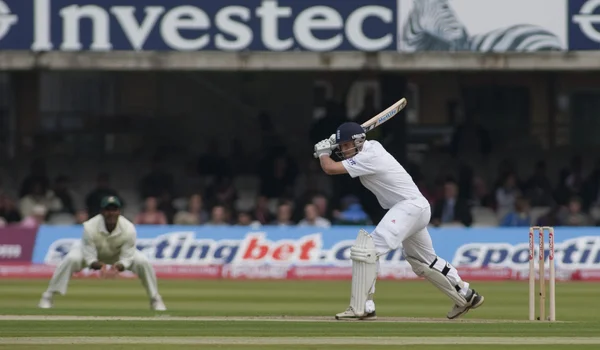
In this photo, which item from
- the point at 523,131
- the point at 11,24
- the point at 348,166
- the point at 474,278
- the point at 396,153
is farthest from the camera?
the point at 523,131

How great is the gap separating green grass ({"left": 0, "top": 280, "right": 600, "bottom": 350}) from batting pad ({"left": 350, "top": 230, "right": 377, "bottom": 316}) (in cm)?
19

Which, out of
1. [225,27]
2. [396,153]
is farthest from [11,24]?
[396,153]

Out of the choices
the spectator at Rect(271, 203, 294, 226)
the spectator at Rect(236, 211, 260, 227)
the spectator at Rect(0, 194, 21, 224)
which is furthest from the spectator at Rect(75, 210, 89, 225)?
the spectator at Rect(271, 203, 294, 226)

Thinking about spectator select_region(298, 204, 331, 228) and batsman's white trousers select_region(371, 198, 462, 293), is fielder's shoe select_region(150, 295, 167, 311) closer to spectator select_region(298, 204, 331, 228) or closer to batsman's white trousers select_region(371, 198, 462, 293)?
batsman's white trousers select_region(371, 198, 462, 293)

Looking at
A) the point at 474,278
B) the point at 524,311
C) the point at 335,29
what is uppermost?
the point at 335,29

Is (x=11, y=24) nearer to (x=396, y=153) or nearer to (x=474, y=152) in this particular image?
(x=396, y=153)

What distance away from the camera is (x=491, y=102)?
20516 millimetres

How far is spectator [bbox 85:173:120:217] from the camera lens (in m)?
17.8

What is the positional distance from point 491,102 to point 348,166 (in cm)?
1200

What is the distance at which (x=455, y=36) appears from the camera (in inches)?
698

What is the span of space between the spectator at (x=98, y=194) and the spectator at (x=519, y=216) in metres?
5.33

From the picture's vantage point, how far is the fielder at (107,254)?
11.3 meters

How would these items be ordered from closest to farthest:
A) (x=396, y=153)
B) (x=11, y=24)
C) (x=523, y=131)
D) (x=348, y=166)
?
1. (x=348, y=166)
2. (x=11, y=24)
3. (x=396, y=153)
4. (x=523, y=131)

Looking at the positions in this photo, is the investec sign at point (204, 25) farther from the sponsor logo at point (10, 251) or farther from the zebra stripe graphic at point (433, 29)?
the sponsor logo at point (10, 251)
